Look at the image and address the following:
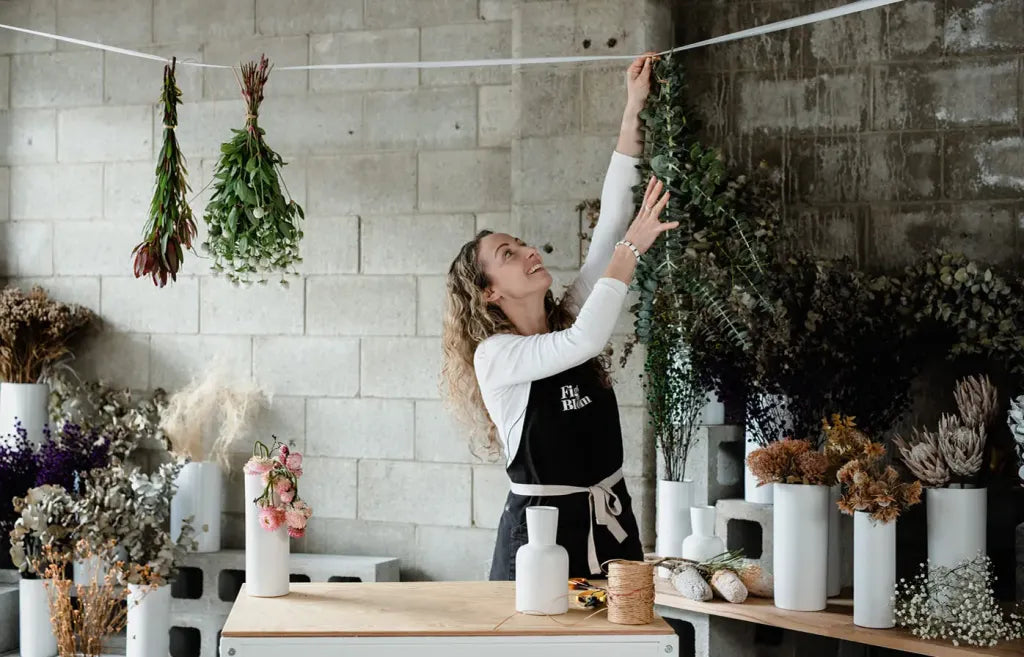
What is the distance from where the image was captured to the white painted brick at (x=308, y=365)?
4.35 metres

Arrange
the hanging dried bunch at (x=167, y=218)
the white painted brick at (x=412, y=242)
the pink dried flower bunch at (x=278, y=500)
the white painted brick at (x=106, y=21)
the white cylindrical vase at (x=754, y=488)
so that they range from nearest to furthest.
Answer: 1. the pink dried flower bunch at (x=278, y=500)
2. the white cylindrical vase at (x=754, y=488)
3. the hanging dried bunch at (x=167, y=218)
4. the white painted brick at (x=412, y=242)
5. the white painted brick at (x=106, y=21)

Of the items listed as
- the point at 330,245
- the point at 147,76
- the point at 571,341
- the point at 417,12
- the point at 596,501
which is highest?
the point at 417,12

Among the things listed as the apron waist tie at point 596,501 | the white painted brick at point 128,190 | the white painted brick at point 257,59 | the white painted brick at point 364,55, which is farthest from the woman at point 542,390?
the white painted brick at point 128,190

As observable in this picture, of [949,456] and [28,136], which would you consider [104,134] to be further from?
[949,456]

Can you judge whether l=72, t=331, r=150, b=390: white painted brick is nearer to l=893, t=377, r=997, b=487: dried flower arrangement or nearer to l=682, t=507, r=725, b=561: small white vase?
l=682, t=507, r=725, b=561: small white vase

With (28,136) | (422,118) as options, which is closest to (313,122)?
(422,118)

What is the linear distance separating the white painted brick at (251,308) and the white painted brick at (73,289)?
1.68 feet

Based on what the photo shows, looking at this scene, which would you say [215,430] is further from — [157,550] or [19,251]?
[19,251]

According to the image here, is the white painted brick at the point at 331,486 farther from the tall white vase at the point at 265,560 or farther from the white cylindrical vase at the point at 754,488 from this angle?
the tall white vase at the point at 265,560

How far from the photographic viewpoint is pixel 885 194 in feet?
12.1

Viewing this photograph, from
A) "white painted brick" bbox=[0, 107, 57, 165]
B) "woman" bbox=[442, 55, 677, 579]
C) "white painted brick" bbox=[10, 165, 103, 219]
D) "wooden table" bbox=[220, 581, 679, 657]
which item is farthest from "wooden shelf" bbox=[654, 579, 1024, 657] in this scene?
"white painted brick" bbox=[0, 107, 57, 165]

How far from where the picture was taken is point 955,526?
288 cm

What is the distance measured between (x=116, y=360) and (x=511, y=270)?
235cm

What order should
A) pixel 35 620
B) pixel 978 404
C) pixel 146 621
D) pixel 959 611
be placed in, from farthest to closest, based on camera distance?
pixel 35 620 → pixel 146 621 → pixel 978 404 → pixel 959 611
